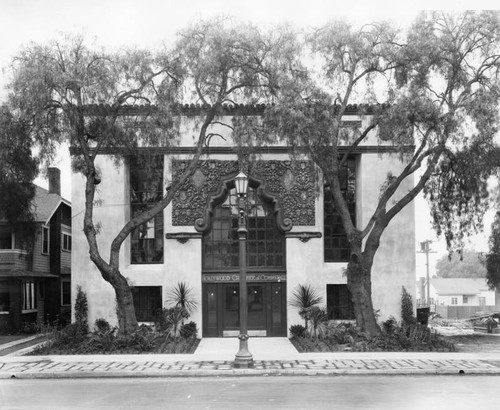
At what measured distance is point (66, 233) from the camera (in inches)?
1479

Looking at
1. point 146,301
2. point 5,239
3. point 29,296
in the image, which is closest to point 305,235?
point 146,301

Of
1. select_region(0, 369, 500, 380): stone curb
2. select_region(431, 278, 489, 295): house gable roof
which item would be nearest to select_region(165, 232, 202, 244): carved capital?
select_region(0, 369, 500, 380): stone curb

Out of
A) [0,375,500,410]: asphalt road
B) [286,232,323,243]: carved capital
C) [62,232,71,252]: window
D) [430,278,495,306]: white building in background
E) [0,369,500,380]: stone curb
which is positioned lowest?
[430,278,495,306]: white building in background

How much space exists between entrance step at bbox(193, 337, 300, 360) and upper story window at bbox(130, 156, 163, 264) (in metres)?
3.97

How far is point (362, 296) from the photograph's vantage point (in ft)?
68.7

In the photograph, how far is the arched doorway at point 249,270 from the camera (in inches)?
974

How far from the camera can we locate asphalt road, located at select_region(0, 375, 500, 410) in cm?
1144

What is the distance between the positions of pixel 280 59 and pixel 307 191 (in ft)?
21.3

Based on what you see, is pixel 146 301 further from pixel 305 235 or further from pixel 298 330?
pixel 305 235

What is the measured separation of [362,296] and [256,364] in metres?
5.24

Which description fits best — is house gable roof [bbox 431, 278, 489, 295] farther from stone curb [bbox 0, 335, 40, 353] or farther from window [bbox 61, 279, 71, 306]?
stone curb [bbox 0, 335, 40, 353]

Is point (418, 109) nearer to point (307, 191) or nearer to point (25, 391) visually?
point (307, 191)

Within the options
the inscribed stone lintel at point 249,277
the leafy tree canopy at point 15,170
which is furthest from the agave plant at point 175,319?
the leafy tree canopy at point 15,170

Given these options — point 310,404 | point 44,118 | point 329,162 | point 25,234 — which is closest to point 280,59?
point 329,162
